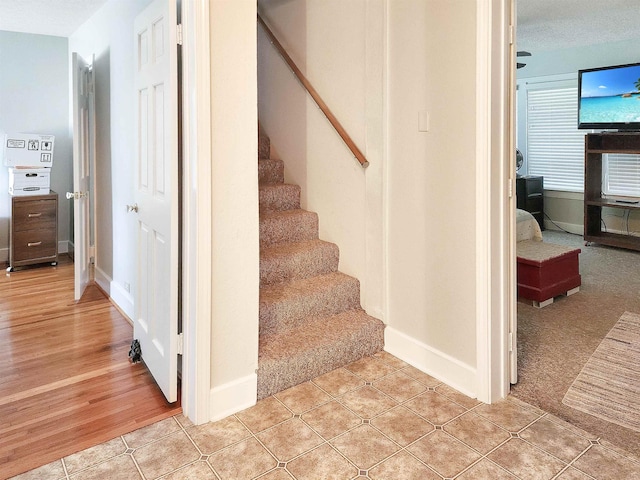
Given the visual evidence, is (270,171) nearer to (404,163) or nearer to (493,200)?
(404,163)

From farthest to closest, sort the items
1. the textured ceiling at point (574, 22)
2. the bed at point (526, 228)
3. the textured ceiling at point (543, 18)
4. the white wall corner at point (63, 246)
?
the white wall corner at point (63, 246), the bed at point (526, 228), the textured ceiling at point (574, 22), the textured ceiling at point (543, 18)

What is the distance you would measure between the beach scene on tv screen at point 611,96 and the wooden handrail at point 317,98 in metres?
4.04

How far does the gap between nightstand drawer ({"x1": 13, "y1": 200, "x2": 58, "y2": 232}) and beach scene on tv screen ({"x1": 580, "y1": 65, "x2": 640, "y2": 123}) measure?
595 centimetres

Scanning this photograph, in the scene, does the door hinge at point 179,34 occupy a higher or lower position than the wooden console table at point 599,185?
higher

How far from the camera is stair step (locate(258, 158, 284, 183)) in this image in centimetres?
369

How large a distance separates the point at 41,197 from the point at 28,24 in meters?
1.61

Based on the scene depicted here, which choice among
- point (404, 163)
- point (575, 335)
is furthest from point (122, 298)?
point (575, 335)

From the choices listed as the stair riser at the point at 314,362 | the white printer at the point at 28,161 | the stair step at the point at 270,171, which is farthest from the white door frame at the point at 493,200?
the white printer at the point at 28,161

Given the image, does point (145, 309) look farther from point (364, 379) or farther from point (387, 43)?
point (387, 43)

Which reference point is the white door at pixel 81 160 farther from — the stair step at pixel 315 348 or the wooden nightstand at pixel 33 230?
the stair step at pixel 315 348

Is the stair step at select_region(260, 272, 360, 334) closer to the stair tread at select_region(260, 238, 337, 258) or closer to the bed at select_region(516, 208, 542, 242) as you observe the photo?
the stair tread at select_region(260, 238, 337, 258)

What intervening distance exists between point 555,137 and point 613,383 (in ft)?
16.2

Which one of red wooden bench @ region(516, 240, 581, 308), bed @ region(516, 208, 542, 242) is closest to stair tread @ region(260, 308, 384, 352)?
red wooden bench @ region(516, 240, 581, 308)

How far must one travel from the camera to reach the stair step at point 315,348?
2.44m
